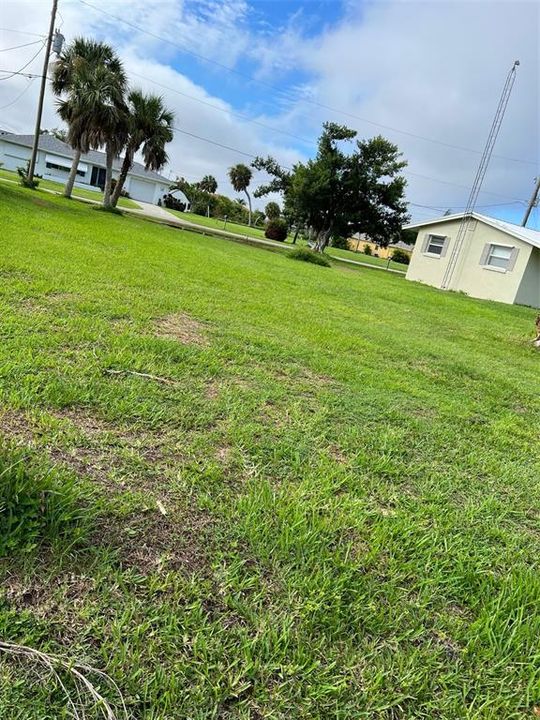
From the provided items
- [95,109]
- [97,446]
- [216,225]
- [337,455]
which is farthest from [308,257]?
[97,446]

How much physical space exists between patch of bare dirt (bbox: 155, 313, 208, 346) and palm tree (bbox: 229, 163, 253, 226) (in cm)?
5250

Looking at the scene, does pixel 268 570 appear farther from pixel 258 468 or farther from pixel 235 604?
pixel 258 468

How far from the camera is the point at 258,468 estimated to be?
231 centimetres

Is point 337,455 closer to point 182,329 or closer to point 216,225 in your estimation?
point 182,329

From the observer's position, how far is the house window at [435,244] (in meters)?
21.3

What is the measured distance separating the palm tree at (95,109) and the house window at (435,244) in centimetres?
1537

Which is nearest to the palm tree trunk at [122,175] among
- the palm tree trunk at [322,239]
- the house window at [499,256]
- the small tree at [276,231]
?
the palm tree trunk at [322,239]

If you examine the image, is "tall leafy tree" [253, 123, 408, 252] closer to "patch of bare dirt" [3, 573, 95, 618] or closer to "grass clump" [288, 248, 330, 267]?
"grass clump" [288, 248, 330, 267]

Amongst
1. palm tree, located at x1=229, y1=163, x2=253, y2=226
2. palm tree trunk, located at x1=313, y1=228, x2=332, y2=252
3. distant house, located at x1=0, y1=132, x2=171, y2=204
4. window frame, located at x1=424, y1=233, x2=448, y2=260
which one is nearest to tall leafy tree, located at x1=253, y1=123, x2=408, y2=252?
palm tree trunk, located at x1=313, y1=228, x2=332, y2=252

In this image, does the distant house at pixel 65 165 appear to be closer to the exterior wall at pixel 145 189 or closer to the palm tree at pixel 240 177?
the exterior wall at pixel 145 189

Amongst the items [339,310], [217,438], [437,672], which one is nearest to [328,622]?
[437,672]

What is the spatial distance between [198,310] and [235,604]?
4.24 metres

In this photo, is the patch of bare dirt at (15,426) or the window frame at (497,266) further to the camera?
the window frame at (497,266)

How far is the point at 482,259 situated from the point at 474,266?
44cm
